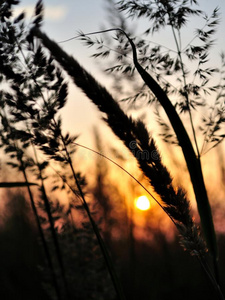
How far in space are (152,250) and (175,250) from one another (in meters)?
0.32

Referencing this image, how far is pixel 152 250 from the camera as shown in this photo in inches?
181

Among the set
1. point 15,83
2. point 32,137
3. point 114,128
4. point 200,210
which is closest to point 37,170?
point 15,83

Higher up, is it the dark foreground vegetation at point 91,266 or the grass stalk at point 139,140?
the dark foreground vegetation at point 91,266

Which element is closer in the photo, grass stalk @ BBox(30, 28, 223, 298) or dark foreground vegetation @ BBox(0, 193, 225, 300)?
grass stalk @ BBox(30, 28, 223, 298)

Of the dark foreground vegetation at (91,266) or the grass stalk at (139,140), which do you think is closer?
the grass stalk at (139,140)

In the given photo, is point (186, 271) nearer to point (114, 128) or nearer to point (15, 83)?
point (15, 83)

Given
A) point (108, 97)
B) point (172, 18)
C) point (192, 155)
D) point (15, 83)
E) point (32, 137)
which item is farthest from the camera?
point (172, 18)

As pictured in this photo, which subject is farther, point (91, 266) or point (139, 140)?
point (91, 266)

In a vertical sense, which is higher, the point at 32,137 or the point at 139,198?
the point at 139,198

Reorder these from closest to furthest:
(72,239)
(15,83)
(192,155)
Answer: (192,155)
(15,83)
(72,239)

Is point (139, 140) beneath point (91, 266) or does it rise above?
beneath

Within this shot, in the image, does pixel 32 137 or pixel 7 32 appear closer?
pixel 32 137

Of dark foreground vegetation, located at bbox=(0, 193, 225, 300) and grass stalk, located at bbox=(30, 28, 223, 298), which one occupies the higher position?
dark foreground vegetation, located at bbox=(0, 193, 225, 300)

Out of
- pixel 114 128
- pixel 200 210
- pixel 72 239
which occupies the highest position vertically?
A: pixel 72 239
